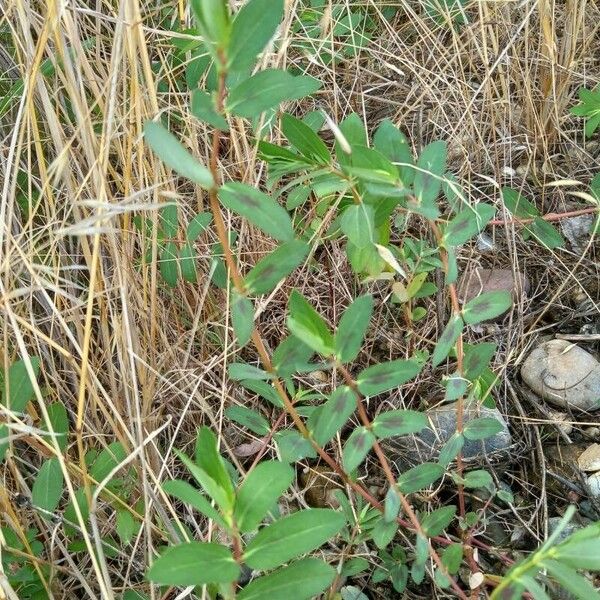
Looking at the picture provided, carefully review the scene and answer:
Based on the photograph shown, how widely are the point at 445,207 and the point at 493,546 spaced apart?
0.65m

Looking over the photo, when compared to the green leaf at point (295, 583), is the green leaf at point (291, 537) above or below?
above

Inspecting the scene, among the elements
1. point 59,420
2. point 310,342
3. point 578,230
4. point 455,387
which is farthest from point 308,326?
point 578,230

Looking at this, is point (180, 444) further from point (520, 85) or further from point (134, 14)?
point (520, 85)

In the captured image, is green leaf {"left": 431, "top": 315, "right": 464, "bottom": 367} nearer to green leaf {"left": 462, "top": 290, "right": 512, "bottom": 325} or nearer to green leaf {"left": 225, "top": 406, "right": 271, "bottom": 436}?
green leaf {"left": 462, "top": 290, "right": 512, "bottom": 325}

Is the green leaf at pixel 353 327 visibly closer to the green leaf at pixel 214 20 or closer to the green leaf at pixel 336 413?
the green leaf at pixel 336 413

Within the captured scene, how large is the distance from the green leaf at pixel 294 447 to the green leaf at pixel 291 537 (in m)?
0.18

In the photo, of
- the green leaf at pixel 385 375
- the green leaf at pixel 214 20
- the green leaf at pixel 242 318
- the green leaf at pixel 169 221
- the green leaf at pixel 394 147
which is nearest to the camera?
the green leaf at pixel 214 20

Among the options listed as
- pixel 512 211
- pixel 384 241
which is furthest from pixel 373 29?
pixel 384 241

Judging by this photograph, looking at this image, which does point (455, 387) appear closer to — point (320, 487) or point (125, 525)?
point (320, 487)

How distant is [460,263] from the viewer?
1520 millimetres

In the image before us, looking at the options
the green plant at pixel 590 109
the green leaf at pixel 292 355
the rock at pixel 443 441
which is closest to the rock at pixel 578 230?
the green plant at pixel 590 109

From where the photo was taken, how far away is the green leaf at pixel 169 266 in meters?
1.31

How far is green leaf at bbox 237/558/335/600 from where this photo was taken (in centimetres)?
80

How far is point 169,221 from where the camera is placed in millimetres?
1299
